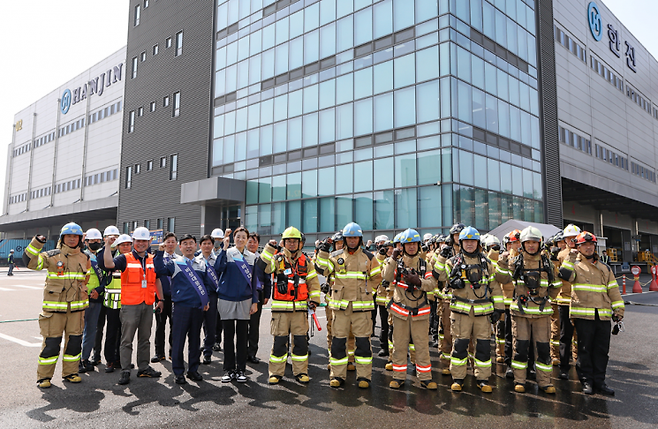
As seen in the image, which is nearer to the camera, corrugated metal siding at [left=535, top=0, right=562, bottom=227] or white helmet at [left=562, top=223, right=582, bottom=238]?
white helmet at [left=562, top=223, right=582, bottom=238]

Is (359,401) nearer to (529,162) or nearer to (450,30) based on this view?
(450,30)

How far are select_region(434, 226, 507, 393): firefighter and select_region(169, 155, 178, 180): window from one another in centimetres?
3040

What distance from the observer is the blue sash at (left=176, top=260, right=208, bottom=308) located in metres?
6.54

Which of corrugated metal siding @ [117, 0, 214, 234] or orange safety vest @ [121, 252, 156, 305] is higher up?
corrugated metal siding @ [117, 0, 214, 234]

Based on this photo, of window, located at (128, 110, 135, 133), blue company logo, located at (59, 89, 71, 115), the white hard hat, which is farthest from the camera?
blue company logo, located at (59, 89, 71, 115)

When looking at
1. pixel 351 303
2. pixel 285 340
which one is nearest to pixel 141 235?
pixel 285 340

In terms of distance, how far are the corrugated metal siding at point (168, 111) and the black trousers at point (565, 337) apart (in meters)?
27.3

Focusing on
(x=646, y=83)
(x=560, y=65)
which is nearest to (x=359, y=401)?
(x=560, y=65)

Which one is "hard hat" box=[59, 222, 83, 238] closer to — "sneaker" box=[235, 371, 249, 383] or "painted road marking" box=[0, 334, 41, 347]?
"sneaker" box=[235, 371, 249, 383]

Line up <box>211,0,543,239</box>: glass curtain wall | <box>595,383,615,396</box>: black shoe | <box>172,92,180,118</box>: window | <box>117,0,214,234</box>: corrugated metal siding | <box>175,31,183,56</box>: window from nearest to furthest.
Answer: <box>595,383,615,396</box>: black shoe < <box>211,0,543,239</box>: glass curtain wall < <box>117,0,214,234</box>: corrugated metal siding < <box>172,92,180,118</box>: window < <box>175,31,183,56</box>: window

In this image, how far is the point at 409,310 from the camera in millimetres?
6141

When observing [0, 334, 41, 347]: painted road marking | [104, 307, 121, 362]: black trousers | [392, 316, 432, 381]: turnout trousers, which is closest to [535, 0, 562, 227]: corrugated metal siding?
[392, 316, 432, 381]: turnout trousers

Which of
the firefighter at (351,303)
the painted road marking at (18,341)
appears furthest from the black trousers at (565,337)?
the painted road marking at (18,341)

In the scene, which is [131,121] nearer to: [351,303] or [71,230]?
[71,230]
